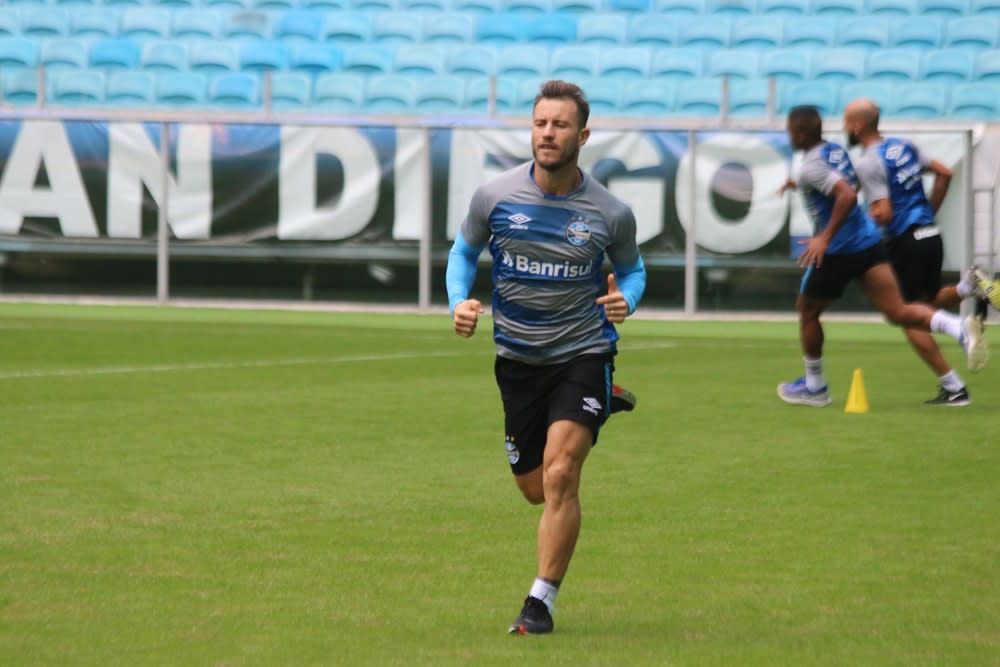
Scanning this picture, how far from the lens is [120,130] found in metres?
24.0

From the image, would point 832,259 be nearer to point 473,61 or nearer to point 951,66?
point 951,66

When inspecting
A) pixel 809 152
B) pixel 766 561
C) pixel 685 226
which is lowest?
pixel 685 226

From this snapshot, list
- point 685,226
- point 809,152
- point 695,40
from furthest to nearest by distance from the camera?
point 695,40, point 685,226, point 809,152

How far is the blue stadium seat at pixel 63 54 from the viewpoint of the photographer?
2762 centimetres

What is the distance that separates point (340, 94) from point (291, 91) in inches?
28.2

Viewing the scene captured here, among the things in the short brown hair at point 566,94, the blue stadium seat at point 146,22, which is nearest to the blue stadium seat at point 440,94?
the blue stadium seat at point 146,22

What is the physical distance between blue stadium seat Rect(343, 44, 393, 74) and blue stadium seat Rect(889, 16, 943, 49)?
24.9ft

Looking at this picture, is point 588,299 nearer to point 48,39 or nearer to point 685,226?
point 685,226

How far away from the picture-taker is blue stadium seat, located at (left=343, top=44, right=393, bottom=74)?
27.0 m

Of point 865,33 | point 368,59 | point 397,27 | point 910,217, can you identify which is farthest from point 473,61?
point 910,217

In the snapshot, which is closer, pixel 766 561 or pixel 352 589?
pixel 352 589

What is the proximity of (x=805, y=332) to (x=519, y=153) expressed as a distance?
37.2 ft

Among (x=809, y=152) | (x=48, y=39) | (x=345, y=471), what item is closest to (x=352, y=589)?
(x=345, y=471)

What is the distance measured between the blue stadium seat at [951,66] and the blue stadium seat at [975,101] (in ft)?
2.13
